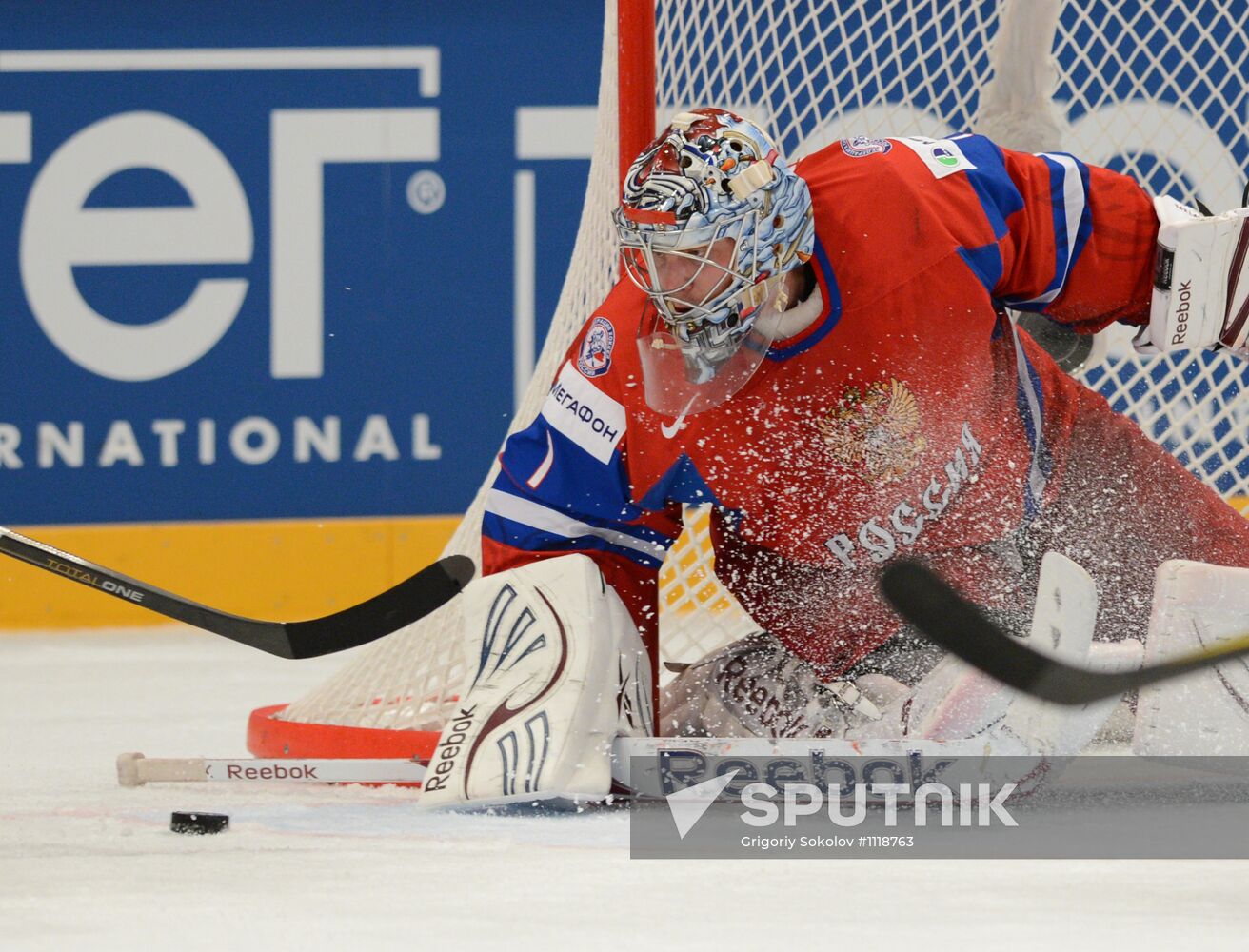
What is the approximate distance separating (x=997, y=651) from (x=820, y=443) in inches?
20.3

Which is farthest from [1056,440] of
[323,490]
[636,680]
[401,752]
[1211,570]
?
[323,490]

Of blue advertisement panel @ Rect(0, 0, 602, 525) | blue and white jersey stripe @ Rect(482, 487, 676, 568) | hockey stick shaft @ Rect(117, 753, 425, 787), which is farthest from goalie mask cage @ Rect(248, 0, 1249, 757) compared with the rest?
blue advertisement panel @ Rect(0, 0, 602, 525)

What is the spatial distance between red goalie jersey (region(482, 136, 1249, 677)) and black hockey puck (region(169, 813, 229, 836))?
1.68 feet

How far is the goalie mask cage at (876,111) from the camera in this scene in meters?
2.86

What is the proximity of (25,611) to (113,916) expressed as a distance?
269cm

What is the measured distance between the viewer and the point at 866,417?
2389 mm

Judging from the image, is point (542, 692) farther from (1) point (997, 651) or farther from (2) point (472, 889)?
(1) point (997, 651)

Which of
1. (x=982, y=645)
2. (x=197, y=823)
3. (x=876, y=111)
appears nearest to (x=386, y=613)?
(x=197, y=823)

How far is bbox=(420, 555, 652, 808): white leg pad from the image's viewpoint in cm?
225

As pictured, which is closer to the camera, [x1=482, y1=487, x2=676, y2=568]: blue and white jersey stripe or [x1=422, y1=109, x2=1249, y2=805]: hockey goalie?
[x1=422, y1=109, x2=1249, y2=805]: hockey goalie

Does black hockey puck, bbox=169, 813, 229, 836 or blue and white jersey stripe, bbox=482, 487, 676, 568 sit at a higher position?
blue and white jersey stripe, bbox=482, 487, 676, 568

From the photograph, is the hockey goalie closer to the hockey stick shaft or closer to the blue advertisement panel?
the hockey stick shaft

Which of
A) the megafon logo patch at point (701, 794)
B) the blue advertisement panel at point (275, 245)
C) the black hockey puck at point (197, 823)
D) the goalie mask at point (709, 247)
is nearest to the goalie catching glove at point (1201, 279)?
the goalie mask at point (709, 247)

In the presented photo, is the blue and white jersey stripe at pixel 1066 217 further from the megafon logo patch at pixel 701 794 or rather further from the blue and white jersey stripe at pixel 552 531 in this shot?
the megafon logo patch at pixel 701 794
